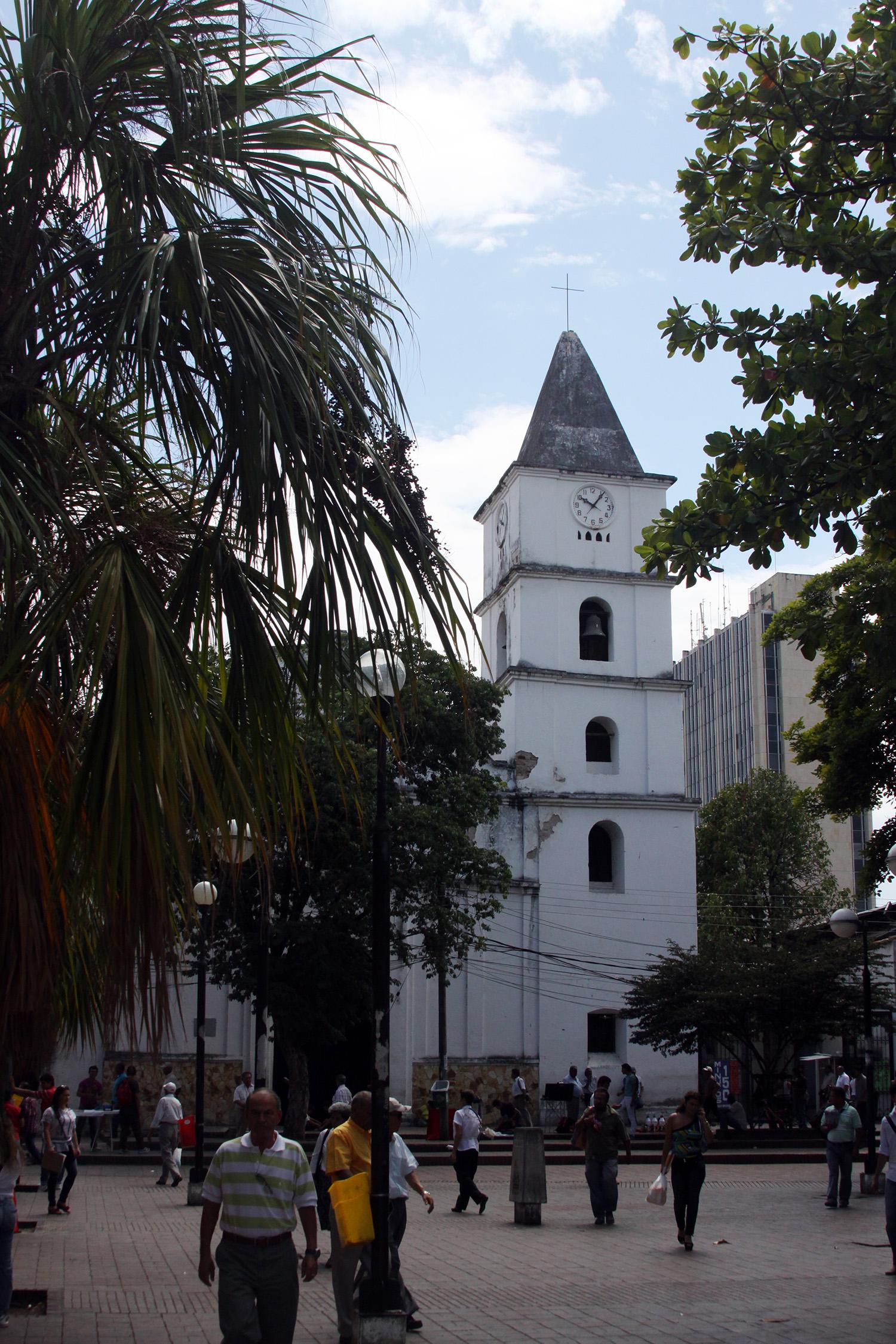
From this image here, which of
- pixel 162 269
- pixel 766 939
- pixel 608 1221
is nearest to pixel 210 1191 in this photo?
pixel 162 269

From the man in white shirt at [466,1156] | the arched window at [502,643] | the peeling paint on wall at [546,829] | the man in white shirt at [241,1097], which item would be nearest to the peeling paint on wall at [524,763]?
the peeling paint on wall at [546,829]

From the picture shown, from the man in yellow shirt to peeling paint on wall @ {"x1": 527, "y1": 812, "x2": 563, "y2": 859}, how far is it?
2849cm

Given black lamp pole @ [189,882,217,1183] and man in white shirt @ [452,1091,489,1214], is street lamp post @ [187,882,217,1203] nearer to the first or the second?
black lamp pole @ [189,882,217,1183]

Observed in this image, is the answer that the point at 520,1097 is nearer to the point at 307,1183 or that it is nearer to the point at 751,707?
the point at 307,1183

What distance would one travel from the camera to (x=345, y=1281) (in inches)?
336

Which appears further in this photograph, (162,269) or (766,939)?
(766,939)

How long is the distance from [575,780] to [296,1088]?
48.8 ft

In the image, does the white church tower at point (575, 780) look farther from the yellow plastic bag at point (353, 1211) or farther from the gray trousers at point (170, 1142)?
the yellow plastic bag at point (353, 1211)

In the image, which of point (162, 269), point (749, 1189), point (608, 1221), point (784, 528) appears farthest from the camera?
point (749, 1189)

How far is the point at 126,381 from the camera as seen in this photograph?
5930 mm

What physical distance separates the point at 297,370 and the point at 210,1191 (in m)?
3.59

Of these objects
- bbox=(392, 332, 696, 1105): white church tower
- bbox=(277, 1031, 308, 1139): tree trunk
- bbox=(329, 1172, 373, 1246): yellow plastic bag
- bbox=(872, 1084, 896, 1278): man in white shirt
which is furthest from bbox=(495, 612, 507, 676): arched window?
bbox=(329, 1172, 373, 1246): yellow plastic bag

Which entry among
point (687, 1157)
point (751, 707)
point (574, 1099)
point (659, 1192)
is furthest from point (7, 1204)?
point (751, 707)

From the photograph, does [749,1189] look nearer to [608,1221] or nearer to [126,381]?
[608,1221]
